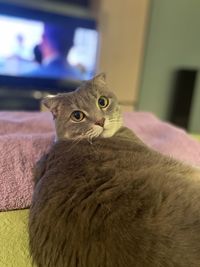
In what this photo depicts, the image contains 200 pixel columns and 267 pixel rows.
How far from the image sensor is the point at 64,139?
97 centimetres

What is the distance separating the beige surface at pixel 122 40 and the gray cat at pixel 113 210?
1.93 m

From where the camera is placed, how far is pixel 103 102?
3.38ft

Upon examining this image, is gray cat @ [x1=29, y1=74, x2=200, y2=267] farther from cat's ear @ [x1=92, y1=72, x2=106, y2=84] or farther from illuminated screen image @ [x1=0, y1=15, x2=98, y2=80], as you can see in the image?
illuminated screen image @ [x1=0, y1=15, x2=98, y2=80]

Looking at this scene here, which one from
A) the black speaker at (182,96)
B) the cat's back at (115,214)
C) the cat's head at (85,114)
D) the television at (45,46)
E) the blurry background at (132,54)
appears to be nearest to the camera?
the cat's back at (115,214)

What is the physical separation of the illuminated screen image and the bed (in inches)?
45.4

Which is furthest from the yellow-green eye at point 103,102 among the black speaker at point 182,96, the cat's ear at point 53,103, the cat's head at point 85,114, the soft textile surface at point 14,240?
the black speaker at point 182,96

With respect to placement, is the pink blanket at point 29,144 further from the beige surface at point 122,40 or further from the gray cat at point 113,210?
the beige surface at point 122,40

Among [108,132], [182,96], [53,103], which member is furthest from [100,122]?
[182,96]

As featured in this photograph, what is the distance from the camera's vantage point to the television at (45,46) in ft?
8.07

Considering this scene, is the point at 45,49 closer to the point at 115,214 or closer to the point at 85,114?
the point at 85,114

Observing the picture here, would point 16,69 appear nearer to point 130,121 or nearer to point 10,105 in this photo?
point 10,105

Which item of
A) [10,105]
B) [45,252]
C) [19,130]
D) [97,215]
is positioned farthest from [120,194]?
[10,105]

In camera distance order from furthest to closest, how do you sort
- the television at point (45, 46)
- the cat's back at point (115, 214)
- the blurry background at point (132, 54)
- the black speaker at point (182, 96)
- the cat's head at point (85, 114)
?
the black speaker at point (182, 96), the blurry background at point (132, 54), the television at point (45, 46), the cat's head at point (85, 114), the cat's back at point (115, 214)

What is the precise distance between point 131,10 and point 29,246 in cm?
234
